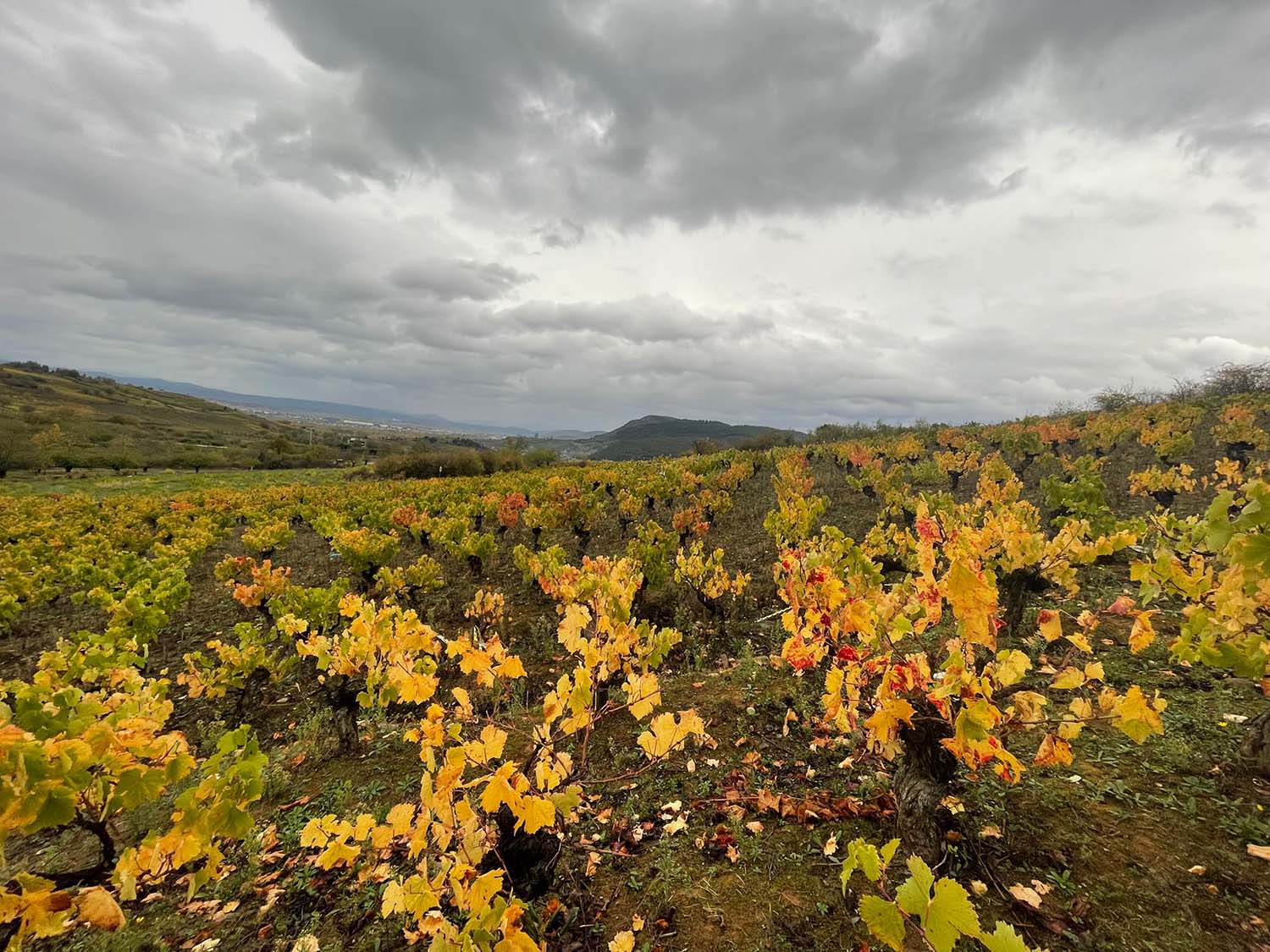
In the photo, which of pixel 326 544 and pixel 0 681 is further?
pixel 326 544

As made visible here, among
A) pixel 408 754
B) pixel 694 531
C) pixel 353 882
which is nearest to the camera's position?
pixel 353 882

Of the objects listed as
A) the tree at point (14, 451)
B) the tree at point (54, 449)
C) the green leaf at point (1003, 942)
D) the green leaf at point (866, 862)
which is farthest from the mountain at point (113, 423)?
the green leaf at point (1003, 942)

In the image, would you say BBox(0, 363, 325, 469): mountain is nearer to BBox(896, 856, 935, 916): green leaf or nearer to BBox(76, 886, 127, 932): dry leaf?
BBox(76, 886, 127, 932): dry leaf

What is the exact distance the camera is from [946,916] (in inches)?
74.8

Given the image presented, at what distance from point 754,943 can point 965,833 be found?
209 centimetres

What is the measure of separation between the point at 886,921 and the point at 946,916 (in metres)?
0.26

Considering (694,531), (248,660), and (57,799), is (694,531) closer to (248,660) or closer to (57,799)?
(248,660)

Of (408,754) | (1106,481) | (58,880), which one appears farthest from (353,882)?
(1106,481)

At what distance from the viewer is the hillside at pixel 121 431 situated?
57844 millimetres

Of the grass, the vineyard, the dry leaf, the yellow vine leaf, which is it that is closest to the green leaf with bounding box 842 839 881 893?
the vineyard

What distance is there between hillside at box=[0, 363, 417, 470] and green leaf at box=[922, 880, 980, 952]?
8007cm

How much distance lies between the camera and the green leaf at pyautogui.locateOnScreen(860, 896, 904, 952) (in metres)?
1.98

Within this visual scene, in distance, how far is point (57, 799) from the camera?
7.14ft

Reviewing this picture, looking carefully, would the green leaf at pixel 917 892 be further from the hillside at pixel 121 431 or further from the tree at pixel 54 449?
the tree at pixel 54 449
